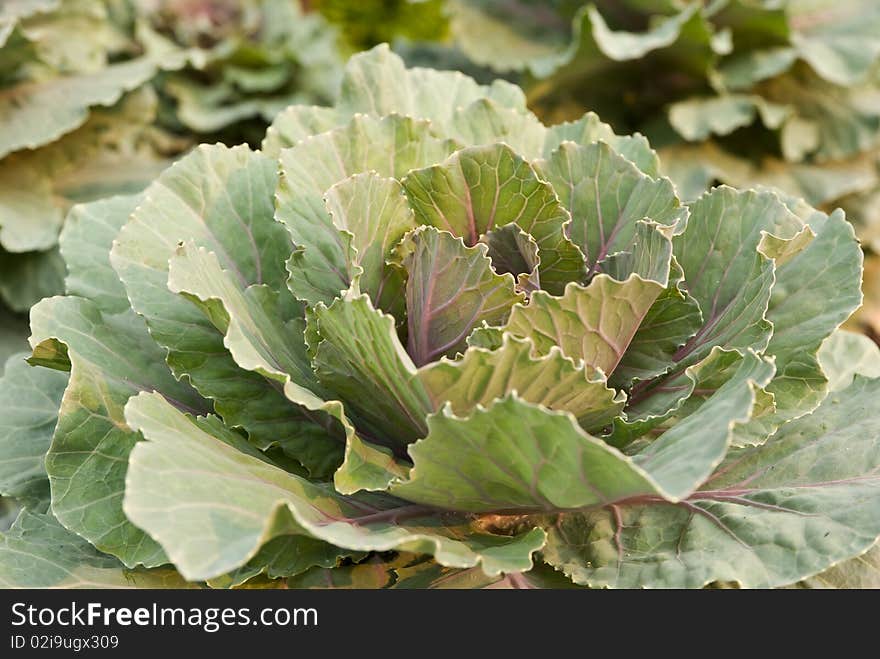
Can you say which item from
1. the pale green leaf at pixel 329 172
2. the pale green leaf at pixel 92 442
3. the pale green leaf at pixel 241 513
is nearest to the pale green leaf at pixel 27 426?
the pale green leaf at pixel 92 442

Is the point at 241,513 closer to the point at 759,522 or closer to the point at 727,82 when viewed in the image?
the point at 759,522

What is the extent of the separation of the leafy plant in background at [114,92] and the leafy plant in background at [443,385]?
108cm

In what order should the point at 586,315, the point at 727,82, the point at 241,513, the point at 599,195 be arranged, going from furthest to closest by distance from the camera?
the point at 727,82
the point at 599,195
the point at 586,315
the point at 241,513

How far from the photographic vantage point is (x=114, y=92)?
2660mm

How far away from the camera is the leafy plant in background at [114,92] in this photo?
2.63m

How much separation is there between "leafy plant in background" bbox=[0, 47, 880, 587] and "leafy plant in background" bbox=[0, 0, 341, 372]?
42.6 inches

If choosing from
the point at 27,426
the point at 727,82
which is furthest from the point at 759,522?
the point at 727,82

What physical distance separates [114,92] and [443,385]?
190 cm

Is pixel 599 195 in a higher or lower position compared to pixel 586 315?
higher

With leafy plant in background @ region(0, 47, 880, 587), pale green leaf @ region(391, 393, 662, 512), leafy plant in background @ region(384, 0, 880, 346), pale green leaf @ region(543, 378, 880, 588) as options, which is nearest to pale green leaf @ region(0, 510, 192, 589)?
leafy plant in background @ region(0, 47, 880, 587)

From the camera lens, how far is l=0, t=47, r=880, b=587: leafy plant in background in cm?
116

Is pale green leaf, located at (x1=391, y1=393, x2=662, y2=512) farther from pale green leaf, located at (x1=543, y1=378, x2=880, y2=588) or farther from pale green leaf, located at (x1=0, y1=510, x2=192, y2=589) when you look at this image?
pale green leaf, located at (x1=0, y1=510, x2=192, y2=589)

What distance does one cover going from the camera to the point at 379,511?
4.50ft
